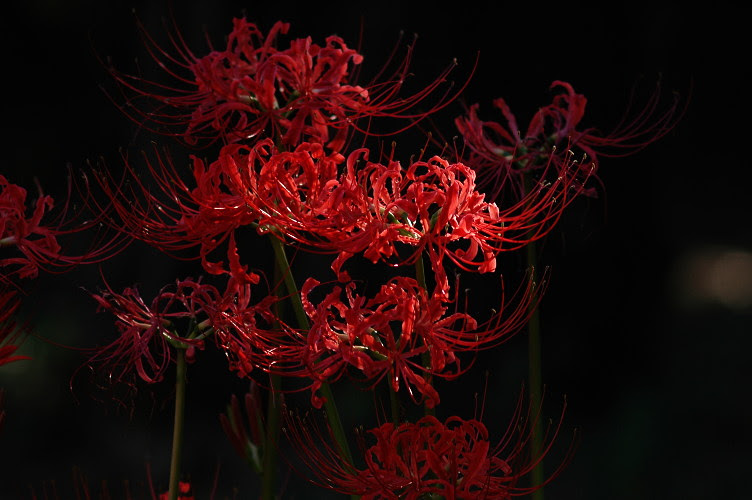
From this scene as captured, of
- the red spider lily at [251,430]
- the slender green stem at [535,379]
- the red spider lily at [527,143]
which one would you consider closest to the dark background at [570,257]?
the red spider lily at [527,143]

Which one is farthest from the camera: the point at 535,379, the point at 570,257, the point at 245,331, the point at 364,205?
the point at 570,257

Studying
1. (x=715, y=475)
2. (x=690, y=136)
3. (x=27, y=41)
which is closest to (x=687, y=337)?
(x=715, y=475)

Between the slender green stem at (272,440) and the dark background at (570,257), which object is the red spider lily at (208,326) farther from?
the dark background at (570,257)

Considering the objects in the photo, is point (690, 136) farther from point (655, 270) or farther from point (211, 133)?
point (211, 133)

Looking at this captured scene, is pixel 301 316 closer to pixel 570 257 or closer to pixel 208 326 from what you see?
pixel 208 326

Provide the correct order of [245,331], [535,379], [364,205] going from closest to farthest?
[364,205]
[245,331]
[535,379]

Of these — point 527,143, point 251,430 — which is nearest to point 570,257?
point 527,143
